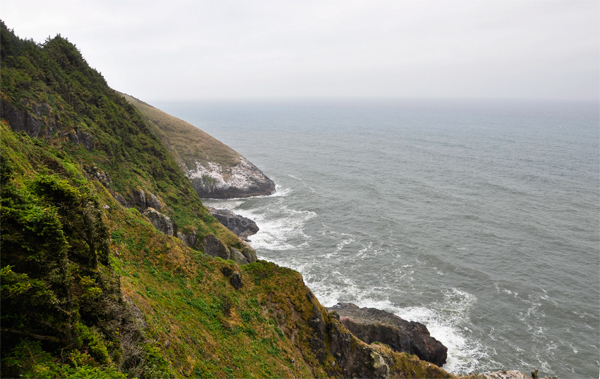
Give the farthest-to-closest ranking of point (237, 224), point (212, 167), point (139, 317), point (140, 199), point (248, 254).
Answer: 1. point (212, 167)
2. point (237, 224)
3. point (248, 254)
4. point (140, 199)
5. point (139, 317)

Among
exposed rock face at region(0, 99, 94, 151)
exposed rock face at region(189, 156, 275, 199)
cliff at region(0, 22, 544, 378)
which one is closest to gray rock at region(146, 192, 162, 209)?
cliff at region(0, 22, 544, 378)

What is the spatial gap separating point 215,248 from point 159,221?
8.95 meters

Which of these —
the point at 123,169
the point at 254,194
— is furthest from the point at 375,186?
the point at 123,169

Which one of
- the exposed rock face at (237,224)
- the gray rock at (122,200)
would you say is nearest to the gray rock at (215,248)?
the gray rock at (122,200)

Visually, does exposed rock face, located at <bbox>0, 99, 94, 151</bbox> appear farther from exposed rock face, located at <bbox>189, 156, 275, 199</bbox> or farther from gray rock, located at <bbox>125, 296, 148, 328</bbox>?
exposed rock face, located at <bbox>189, 156, 275, 199</bbox>

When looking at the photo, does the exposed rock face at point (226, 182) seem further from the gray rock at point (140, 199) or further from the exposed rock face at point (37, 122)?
the exposed rock face at point (37, 122)

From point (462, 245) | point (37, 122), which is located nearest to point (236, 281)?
point (37, 122)

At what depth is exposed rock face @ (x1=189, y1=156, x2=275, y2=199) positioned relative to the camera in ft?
313

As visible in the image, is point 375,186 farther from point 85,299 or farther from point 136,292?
point 85,299

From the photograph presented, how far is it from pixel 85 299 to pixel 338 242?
2227 inches

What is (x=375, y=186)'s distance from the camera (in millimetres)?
99438

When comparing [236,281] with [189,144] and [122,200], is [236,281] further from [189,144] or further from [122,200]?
[189,144]

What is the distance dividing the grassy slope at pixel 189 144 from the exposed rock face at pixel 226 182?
270 centimetres

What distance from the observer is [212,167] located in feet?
335
